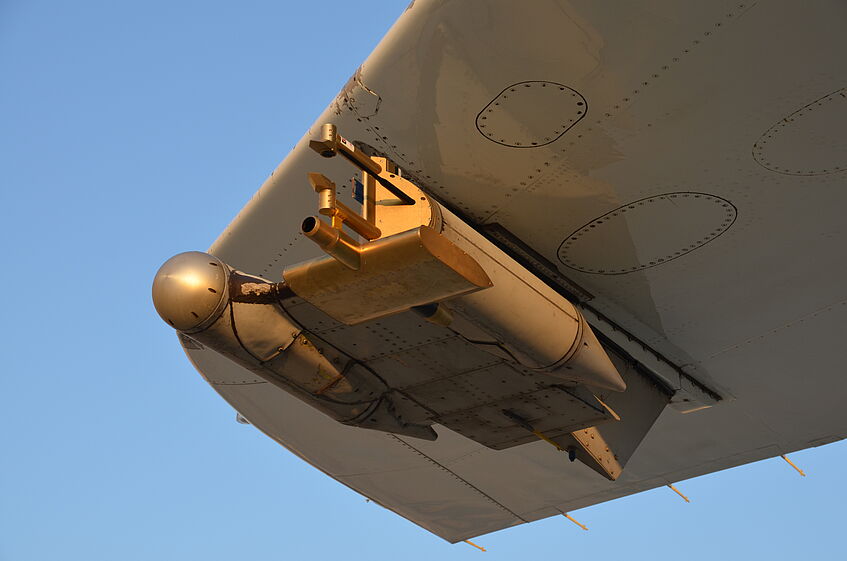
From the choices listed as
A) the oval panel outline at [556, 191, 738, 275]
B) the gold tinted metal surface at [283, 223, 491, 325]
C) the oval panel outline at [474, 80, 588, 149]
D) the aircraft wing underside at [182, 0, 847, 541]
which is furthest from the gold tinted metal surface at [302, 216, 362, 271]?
the oval panel outline at [556, 191, 738, 275]

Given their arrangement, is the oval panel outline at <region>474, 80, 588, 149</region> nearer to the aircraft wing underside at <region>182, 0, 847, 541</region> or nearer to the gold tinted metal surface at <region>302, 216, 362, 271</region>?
the aircraft wing underside at <region>182, 0, 847, 541</region>

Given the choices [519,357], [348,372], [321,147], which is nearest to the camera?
[321,147]

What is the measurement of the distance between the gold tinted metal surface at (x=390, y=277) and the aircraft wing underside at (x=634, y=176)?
1291mm

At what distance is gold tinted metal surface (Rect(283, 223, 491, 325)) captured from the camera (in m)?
7.95

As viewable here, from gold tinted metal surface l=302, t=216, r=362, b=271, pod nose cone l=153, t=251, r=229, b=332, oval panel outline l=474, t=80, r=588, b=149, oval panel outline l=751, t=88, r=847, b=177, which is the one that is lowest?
pod nose cone l=153, t=251, r=229, b=332

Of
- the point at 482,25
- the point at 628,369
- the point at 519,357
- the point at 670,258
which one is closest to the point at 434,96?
the point at 482,25

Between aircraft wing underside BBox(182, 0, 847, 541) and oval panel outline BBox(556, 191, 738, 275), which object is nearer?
aircraft wing underside BBox(182, 0, 847, 541)

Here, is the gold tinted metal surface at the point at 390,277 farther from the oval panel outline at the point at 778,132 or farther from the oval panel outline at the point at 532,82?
the oval panel outline at the point at 778,132

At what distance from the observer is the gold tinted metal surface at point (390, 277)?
7949 mm

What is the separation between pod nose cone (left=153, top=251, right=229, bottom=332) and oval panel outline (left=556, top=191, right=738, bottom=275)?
3.72 meters

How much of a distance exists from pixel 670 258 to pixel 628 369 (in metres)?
1.81

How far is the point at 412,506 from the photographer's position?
651 inches

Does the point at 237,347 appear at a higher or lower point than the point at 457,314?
lower

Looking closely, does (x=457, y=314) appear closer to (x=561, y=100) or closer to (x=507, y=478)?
(x=561, y=100)
